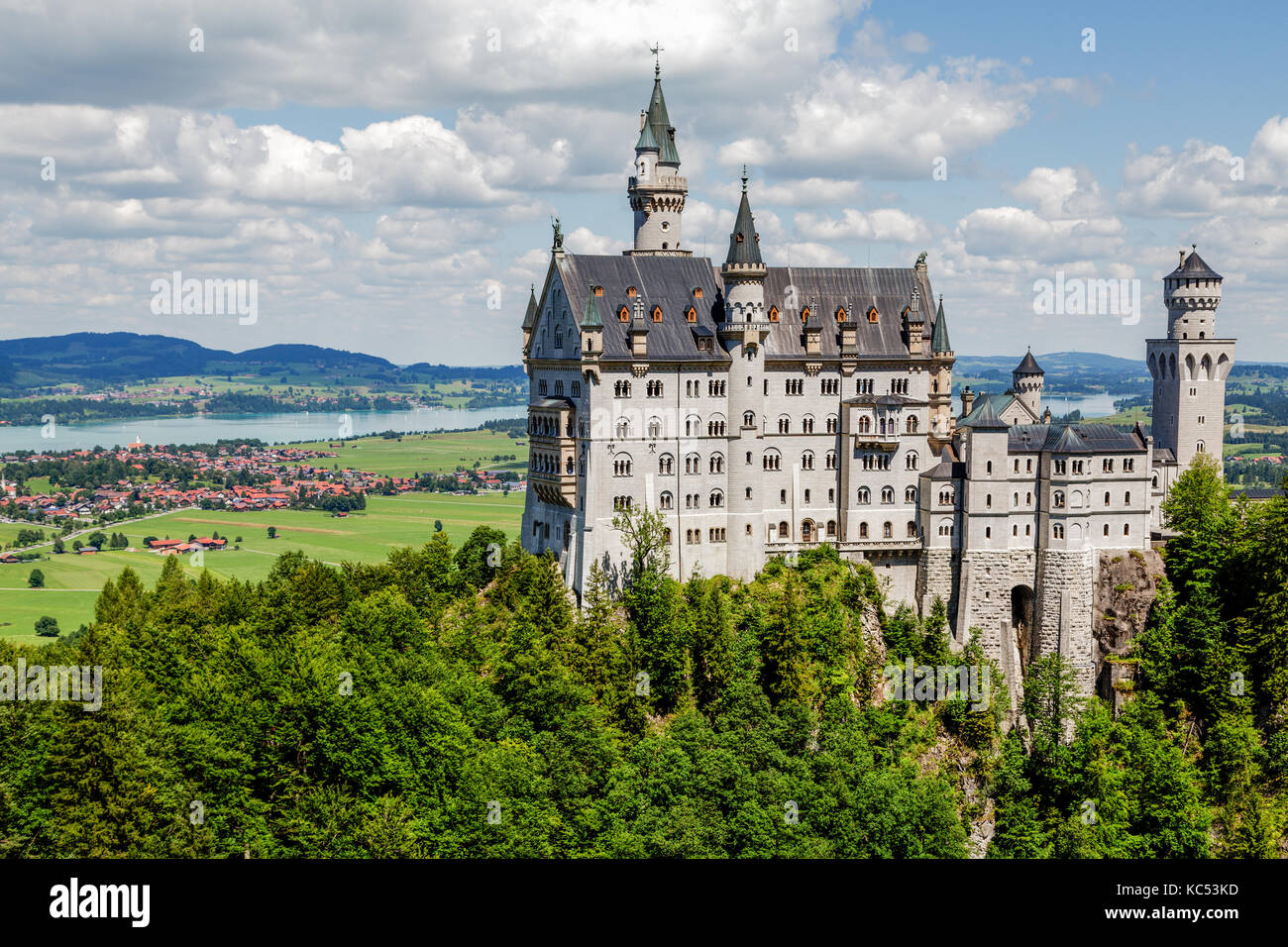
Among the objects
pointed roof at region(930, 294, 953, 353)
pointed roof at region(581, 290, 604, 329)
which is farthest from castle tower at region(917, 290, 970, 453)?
pointed roof at region(581, 290, 604, 329)

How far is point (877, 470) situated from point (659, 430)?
727 inches

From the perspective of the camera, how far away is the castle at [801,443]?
299 ft

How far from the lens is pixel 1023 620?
320 feet

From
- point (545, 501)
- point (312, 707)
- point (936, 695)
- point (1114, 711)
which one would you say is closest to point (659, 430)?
point (545, 501)

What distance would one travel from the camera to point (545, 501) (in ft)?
315

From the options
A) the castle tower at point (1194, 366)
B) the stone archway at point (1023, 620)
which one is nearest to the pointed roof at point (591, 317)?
the stone archway at point (1023, 620)

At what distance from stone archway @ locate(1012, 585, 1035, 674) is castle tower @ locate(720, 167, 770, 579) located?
2056 centimetres

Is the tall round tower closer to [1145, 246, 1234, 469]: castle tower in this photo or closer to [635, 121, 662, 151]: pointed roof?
[635, 121, 662, 151]: pointed roof

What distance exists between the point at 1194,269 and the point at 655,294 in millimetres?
47956

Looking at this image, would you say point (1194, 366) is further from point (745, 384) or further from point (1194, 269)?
point (745, 384)

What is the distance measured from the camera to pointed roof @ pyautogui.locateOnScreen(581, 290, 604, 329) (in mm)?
88250

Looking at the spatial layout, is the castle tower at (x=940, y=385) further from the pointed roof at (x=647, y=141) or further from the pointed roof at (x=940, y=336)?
the pointed roof at (x=647, y=141)

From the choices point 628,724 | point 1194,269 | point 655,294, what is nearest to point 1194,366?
point 1194,269

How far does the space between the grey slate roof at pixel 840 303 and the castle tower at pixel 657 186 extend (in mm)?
9870
